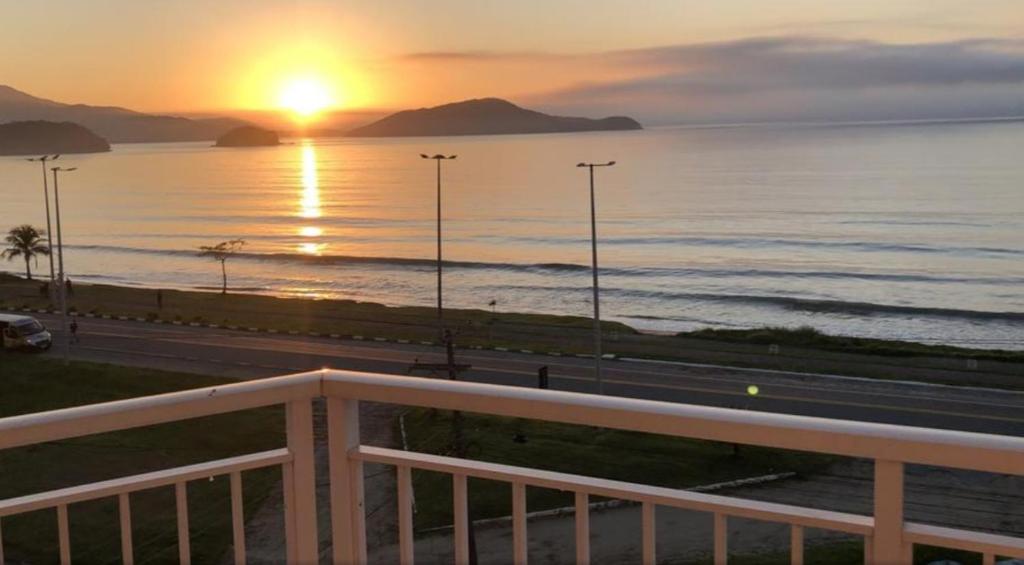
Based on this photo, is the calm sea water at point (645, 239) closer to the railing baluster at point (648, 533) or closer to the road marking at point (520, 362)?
the road marking at point (520, 362)

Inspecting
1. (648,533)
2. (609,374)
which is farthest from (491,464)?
(609,374)

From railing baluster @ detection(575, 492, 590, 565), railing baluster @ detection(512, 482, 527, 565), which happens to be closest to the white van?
railing baluster @ detection(512, 482, 527, 565)

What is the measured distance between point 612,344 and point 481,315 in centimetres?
841

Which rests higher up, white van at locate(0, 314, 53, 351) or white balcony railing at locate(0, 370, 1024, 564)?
white balcony railing at locate(0, 370, 1024, 564)

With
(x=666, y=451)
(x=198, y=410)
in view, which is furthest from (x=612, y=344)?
(x=198, y=410)

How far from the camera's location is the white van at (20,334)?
→ 24.8m

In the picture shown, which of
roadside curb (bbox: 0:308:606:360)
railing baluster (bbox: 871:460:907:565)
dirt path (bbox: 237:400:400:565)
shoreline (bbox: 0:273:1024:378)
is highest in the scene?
railing baluster (bbox: 871:460:907:565)

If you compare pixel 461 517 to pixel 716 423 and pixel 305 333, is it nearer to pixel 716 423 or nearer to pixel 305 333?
pixel 716 423

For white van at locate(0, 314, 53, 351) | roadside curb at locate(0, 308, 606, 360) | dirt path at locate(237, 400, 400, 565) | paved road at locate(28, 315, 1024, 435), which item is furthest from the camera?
roadside curb at locate(0, 308, 606, 360)

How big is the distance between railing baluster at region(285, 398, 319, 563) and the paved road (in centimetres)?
1721

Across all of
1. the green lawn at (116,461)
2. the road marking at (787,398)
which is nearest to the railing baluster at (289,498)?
the green lawn at (116,461)

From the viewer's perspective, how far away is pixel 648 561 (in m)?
2.09

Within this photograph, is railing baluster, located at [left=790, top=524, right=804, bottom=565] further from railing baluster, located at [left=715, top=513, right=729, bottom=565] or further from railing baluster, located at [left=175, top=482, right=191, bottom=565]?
railing baluster, located at [left=175, top=482, right=191, bottom=565]

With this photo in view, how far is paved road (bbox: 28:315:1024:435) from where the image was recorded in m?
19.7
